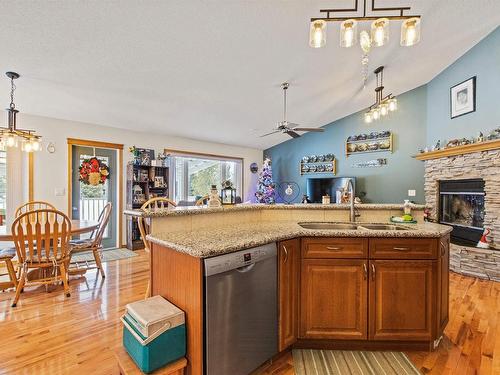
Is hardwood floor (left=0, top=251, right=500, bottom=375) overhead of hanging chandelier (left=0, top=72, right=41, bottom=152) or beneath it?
beneath

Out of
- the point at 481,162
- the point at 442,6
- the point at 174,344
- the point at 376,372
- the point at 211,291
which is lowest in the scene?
the point at 376,372

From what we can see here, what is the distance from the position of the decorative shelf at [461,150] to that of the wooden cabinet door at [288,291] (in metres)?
3.54

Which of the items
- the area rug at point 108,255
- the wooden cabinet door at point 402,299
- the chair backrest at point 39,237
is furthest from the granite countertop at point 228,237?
the area rug at point 108,255

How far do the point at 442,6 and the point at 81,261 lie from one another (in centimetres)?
584

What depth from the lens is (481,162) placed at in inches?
146

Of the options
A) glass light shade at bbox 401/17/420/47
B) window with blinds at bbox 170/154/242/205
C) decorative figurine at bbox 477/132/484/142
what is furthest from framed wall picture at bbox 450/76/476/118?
window with blinds at bbox 170/154/242/205

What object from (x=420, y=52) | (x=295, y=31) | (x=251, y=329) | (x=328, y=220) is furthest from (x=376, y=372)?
(x=420, y=52)

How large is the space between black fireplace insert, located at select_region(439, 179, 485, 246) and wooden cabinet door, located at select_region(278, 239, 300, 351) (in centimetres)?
370

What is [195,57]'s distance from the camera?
2863mm

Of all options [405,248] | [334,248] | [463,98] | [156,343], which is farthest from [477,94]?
[156,343]

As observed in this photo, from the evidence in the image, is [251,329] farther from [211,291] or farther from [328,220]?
[328,220]

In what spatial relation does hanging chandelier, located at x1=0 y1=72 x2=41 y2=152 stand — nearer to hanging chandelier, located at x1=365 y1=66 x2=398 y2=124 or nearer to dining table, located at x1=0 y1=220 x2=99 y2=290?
dining table, located at x1=0 y1=220 x2=99 y2=290

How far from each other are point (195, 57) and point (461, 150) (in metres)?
4.17

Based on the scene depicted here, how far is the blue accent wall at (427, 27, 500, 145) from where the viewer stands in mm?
3627
